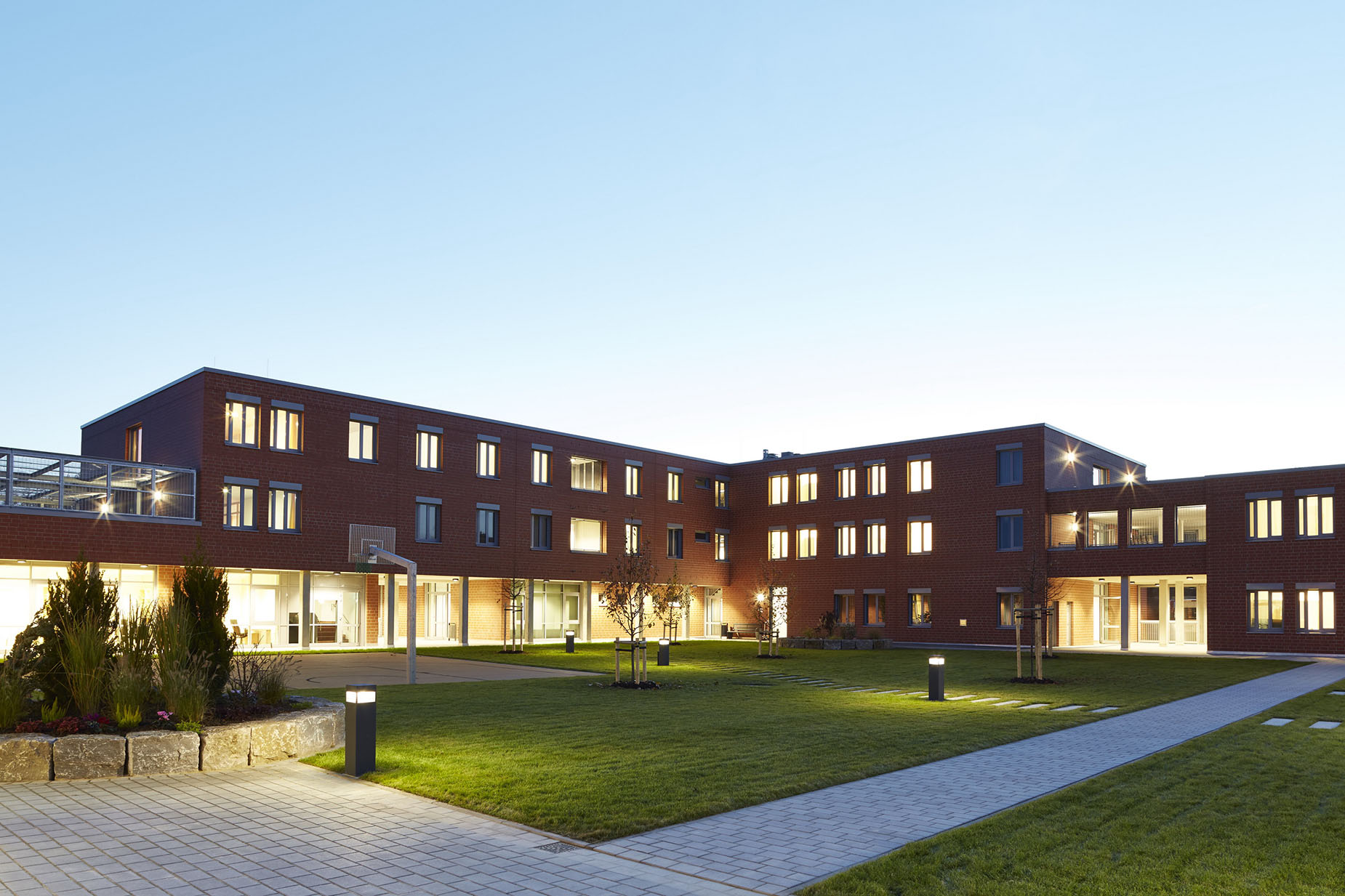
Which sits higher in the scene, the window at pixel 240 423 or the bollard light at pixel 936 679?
the window at pixel 240 423

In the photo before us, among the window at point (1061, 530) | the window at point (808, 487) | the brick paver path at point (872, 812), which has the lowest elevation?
the brick paver path at point (872, 812)

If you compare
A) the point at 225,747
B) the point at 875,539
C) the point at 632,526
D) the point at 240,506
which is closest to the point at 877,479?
the point at 875,539

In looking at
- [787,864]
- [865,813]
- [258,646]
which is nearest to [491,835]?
[787,864]

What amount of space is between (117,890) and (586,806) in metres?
3.55

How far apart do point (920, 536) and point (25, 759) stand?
4082cm

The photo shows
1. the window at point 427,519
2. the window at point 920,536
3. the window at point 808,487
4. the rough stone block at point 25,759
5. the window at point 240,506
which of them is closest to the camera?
the rough stone block at point 25,759

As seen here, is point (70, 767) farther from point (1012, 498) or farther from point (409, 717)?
point (1012, 498)

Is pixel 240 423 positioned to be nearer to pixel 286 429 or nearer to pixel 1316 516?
pixel 286 429

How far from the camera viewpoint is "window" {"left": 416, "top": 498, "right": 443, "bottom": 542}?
39781 millimetres

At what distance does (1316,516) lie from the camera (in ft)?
118

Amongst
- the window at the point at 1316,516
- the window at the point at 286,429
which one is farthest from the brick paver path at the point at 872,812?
the window at the point at 286,429

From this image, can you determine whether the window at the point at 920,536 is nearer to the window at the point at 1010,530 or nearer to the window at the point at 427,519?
the window at the point at 1010,530

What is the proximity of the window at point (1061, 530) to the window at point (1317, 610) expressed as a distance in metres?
8.65

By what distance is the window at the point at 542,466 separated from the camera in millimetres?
44438
